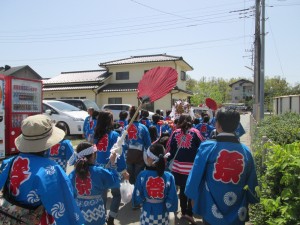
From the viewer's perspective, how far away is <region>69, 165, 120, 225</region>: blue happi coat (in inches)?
128

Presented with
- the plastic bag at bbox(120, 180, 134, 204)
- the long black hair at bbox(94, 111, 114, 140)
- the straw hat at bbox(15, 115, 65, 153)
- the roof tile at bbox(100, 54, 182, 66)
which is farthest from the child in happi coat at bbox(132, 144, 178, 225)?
the roof tile at bbox(100, 54, 182, 66)

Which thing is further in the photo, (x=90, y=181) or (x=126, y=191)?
(x=126, y=191)

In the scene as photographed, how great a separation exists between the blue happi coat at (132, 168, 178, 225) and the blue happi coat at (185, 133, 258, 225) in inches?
25.7

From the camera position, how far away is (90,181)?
326 cm

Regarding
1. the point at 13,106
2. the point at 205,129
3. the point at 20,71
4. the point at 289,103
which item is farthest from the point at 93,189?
Answer: the point at 20,71

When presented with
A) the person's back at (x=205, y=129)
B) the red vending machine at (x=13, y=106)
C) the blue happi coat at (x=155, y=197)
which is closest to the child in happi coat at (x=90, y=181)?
the blue happi coat at (x=155, y=197)

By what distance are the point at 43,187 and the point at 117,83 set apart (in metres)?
27.5

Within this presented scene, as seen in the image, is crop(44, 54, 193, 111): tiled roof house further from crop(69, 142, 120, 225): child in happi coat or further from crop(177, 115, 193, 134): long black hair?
crop(69, 142, 120, 225): child in happi coat

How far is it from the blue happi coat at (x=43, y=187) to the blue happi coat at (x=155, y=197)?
1429 millimetres

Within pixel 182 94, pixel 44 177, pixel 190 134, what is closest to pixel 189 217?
pixel 190 134

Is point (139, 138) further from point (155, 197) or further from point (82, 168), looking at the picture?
point (82, 168)

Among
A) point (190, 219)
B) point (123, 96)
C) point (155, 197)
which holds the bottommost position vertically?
point (190, 219)

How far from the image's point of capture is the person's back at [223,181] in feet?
9.41

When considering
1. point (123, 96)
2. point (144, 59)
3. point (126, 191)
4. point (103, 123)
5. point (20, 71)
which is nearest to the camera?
point (126, 191)
